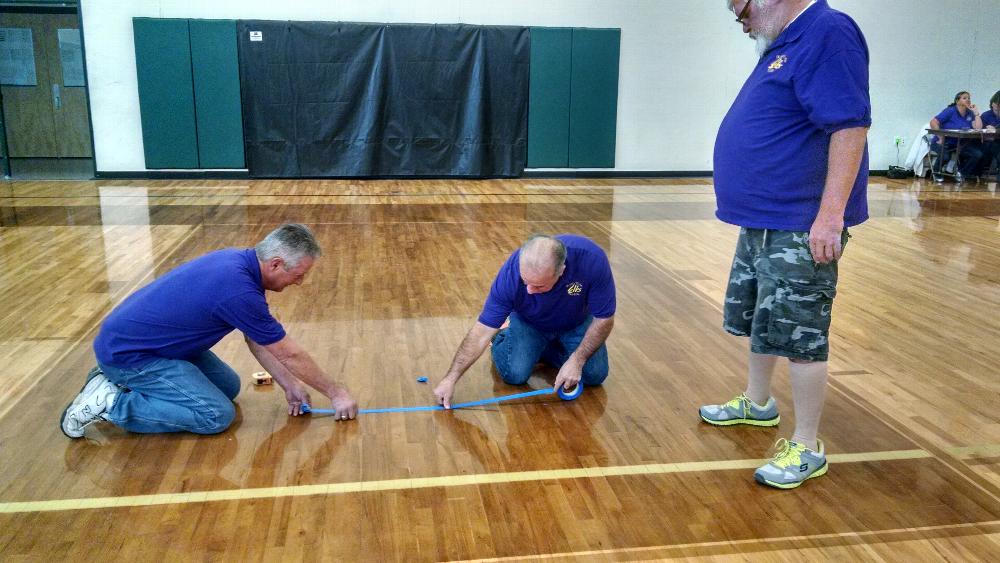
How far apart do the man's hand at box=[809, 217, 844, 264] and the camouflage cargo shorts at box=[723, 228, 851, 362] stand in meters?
0.04

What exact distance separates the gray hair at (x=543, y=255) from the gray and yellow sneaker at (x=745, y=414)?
1.00 m

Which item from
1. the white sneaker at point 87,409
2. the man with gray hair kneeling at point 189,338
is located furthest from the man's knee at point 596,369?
the white sneaker at point 87,409

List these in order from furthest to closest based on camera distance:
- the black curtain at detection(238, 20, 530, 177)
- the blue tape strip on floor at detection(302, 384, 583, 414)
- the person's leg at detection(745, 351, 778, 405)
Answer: the black curtain at detection(238, 20, 530, 177) → the blue tape strip on floor at detection(302, 384, 583, 414) → the person's leg at detection(745, 351, 778, 405)

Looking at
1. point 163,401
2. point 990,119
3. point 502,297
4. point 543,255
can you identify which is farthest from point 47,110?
point 990,119

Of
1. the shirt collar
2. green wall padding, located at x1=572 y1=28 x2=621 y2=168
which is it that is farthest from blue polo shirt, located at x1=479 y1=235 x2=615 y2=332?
green wall padding, located at x1=572 y1=28 x2=621 y2=168

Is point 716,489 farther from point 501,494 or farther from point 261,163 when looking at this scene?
point 261,163

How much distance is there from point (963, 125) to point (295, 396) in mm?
11575

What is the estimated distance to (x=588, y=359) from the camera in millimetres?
3670

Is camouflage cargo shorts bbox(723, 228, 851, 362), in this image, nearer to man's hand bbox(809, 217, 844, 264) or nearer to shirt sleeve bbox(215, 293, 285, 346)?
man's hand bbox(809, 217, 844, 264)

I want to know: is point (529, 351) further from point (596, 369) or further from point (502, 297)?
point (502, 297)

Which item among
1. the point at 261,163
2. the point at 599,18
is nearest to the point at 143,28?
the point at 261,163

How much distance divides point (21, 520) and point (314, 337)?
6.49 feet

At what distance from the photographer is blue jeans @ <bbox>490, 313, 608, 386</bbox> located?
3799 mm

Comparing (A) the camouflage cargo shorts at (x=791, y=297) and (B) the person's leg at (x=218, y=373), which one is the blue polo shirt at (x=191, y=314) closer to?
(B) the person's leg at (x=218, y=373)
